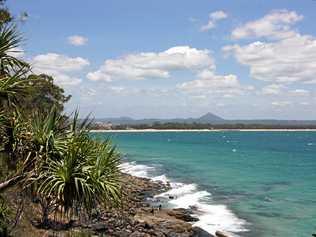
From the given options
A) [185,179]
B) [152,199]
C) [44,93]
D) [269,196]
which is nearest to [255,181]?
[185,179]

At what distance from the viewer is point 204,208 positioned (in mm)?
39281

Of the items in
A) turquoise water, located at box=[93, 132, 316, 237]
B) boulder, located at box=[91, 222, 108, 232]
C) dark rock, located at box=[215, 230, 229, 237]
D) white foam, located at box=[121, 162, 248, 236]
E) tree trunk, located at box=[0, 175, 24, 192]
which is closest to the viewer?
tree trunk, located at box=[0, 175, 24, 192]

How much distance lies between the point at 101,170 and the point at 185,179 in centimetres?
4924

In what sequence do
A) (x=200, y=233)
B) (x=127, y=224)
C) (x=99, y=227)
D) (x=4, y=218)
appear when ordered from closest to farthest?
(x=4, y=218) → (x=99, y=227) → (x=127, y=224) → (x=200, y=233)

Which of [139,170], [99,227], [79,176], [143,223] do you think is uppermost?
[79,176]

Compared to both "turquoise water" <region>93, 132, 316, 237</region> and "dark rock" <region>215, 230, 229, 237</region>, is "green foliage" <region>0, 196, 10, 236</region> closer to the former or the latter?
"turquoise water" <region>93, 132, 316, 237</region>

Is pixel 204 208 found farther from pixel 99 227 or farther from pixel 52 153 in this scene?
pixel 52 153

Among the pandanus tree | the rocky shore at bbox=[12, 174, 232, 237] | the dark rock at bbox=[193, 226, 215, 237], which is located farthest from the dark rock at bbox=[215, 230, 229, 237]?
the pandanus tree

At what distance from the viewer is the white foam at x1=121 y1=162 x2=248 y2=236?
32.2m

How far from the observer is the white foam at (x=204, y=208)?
32188mm

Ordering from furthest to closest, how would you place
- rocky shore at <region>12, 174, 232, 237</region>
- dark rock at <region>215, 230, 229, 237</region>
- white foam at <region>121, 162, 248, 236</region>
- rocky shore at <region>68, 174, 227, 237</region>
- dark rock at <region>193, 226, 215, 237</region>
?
white foam at <region>121, 162, 248, 236</region>
dark rock at <region>215, 230, 229, 237</region>
dark rock at <region>193, 226, 215, 237</region>
rocky shore at <region>68, 174, 227, 237</region>
rocky shore at <region>12, 174, 232, 237</region>

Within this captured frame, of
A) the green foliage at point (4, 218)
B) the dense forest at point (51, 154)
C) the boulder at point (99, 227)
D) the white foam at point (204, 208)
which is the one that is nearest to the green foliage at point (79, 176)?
the dense forest at point (51, 154)

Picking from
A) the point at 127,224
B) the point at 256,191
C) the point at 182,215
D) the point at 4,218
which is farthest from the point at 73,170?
the point at 256,191

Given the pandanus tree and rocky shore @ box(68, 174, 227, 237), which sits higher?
the pandanus tree
